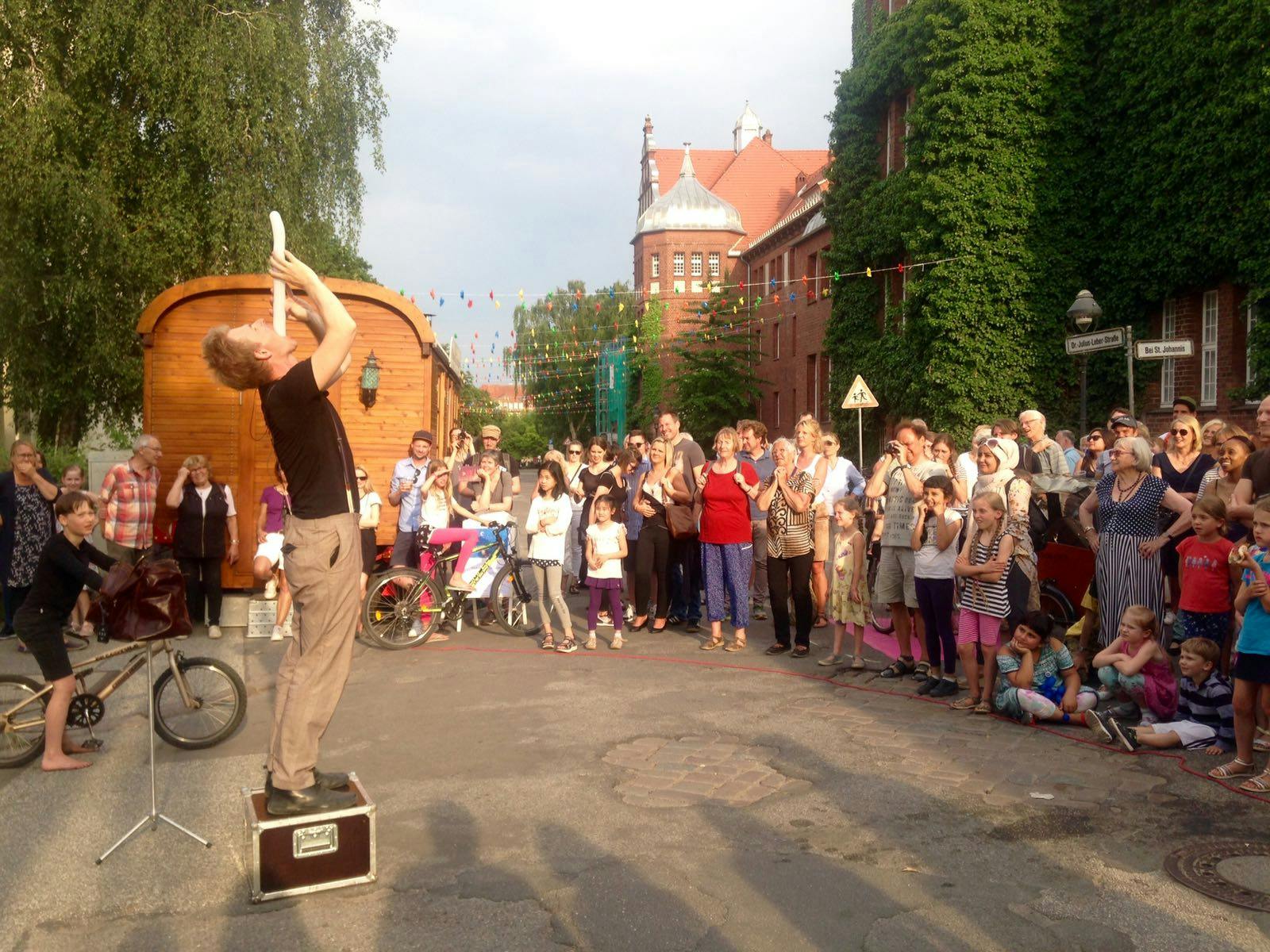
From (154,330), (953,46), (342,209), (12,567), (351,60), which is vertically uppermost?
(953,46)

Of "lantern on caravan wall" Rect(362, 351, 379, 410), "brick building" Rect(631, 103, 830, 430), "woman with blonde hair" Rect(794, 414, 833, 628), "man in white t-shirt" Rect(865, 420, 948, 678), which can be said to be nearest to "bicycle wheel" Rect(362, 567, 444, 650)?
"lantern on caravan wall" Rect(362, 351, 379, 410)

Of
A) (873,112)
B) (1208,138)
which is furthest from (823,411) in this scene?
(1208,138)

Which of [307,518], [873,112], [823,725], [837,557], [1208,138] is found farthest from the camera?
[873,112]

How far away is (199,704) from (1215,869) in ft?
18.2

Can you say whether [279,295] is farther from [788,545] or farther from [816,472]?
[816,472]

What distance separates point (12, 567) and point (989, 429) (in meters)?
10.5

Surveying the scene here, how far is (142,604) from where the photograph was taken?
612 centimetres

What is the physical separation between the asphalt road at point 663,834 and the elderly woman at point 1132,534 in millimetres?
1538

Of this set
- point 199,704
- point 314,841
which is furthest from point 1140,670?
point 199,704

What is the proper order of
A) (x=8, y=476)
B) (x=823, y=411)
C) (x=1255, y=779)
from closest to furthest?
(x=1255, y=779) → (x=8, y=476) → (x=823, y=411)

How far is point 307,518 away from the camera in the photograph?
4.85m

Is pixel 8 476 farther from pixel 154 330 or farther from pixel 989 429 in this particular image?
pixel 989 429

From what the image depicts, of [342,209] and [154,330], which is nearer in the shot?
[154,330]

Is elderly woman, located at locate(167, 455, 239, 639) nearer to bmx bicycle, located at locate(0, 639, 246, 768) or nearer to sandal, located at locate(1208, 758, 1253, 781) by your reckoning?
bmx bicycle, located at locate(0, 639, 246, 768)
